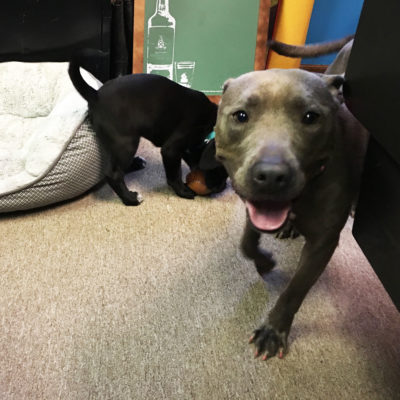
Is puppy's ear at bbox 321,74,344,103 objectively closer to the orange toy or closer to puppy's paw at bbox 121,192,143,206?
the orange toy

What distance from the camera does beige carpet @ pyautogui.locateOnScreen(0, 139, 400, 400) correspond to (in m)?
1.17

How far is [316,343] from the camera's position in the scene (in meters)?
1.30

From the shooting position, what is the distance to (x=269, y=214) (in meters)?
1.04

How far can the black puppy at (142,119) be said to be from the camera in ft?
5.82

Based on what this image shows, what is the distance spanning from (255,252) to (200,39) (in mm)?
1722

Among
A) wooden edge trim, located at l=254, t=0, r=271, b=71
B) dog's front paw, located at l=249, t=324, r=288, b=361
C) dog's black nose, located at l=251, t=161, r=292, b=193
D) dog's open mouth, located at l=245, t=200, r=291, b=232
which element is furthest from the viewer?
wooden edge trim, located at l=254, t=0, r=271, b=71

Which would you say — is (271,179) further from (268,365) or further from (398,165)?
(268,365)

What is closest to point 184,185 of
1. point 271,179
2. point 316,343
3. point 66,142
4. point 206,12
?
point 66,142

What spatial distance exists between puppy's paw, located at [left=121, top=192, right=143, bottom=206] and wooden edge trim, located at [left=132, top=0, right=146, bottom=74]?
1040 millimetres

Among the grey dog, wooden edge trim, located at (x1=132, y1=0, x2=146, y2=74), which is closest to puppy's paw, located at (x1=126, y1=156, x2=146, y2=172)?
wooden edge trim, located at (x1=132, y1=0, x2=146, y2=74)

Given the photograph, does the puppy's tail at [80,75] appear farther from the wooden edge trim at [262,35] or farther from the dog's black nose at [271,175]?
the wooden edge trim at [262,35]

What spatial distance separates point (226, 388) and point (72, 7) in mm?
2174

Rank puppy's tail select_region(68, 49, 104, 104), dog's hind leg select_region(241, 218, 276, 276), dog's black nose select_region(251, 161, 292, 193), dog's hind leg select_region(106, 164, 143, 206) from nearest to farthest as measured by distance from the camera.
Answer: dog's black nose select_region(251, 161, 292, 193) < dog's hind leg select_region(241, 218, 276, 276) < puppy's tail select_region(68, 49, 104, 104) < dog's hind leg select_region(106, 164, 143, 206)

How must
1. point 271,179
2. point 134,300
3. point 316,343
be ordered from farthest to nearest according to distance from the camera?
point 134,300, point 316,343, point 271,179
